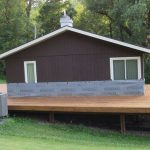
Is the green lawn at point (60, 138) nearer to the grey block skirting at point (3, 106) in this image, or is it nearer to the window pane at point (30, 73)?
the grey block skirting at point (3, 106)

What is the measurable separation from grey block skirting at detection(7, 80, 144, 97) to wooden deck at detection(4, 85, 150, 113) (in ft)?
1.48

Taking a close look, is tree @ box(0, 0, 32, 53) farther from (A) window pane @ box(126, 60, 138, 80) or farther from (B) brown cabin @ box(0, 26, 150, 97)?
(A) window pane @ box(126, 60, 138, 80)

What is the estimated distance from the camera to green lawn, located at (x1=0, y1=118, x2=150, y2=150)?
11.2 m

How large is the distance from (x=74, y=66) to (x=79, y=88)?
3.06 ft

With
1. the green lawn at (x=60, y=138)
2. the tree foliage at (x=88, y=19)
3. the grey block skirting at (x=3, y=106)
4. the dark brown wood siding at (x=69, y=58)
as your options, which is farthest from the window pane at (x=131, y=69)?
the tree foliage at (x=88, y=19)

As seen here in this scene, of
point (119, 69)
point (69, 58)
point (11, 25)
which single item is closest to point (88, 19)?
point (11, 25)

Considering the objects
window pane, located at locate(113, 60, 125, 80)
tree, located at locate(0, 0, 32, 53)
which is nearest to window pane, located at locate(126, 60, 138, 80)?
window pane, located at locate(113, 60, 125, 80)

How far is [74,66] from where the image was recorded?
17844mm

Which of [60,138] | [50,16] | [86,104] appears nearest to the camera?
[60,138]

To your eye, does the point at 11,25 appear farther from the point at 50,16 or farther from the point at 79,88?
the point at 79,88

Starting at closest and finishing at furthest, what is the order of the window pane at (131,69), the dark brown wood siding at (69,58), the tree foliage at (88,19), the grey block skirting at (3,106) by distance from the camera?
the grey block skirting at (3,106), the window pane at (131,69), the dark brown wood siding at (69,58), the tree foliage at (88,19)

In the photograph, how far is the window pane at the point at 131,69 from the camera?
17.2m

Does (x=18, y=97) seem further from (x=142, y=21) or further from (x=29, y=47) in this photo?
(x=142, y=21)

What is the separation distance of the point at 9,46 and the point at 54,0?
918 centimetres
